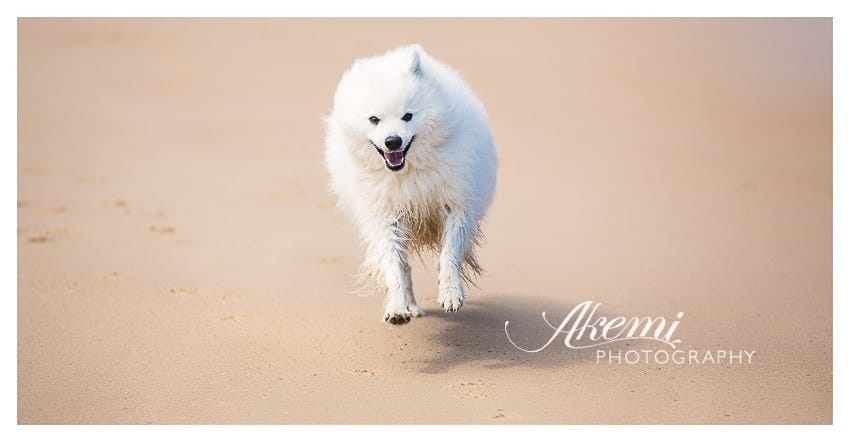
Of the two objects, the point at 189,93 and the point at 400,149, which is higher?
the point at 189,93

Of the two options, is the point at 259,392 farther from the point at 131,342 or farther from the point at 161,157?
the point at 161,157

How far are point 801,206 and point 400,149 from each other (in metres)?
6.56

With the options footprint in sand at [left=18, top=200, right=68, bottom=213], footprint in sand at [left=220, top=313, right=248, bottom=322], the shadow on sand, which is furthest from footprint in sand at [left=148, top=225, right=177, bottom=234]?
the shadow on sand

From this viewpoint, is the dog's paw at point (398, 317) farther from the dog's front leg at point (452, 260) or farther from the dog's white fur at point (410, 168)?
the dog's front leg at point (452, 260)

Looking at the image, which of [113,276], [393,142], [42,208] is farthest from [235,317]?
[42,208]

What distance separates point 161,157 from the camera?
1312 cm

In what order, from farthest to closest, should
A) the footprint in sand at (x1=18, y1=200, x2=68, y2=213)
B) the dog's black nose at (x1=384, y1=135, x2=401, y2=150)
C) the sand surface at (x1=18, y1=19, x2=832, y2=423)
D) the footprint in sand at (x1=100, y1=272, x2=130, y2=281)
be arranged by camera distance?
the footprint in sand at (x1=18, y1=200, x2=68, y2=213) < the footprint in sand at (x1=100, y1=272, x2=130, y2=281) < the sand surface at (x1=18, y1=19, x2=832, y2=423) < the dog's black nose at (x1=384, y1=135, x2=401, y2=150)

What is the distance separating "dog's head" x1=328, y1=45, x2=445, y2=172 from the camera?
19.6ft

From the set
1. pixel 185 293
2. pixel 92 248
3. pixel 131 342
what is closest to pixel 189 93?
pixel 92 248

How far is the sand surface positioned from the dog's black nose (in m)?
1.49

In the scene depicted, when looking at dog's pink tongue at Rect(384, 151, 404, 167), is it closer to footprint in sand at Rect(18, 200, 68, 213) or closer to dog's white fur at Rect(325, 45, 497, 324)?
dog's white fur at Rect(325, 45, 497, 324)

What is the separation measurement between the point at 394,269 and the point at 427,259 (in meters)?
3.39

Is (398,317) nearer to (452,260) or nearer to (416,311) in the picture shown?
(452,260)
